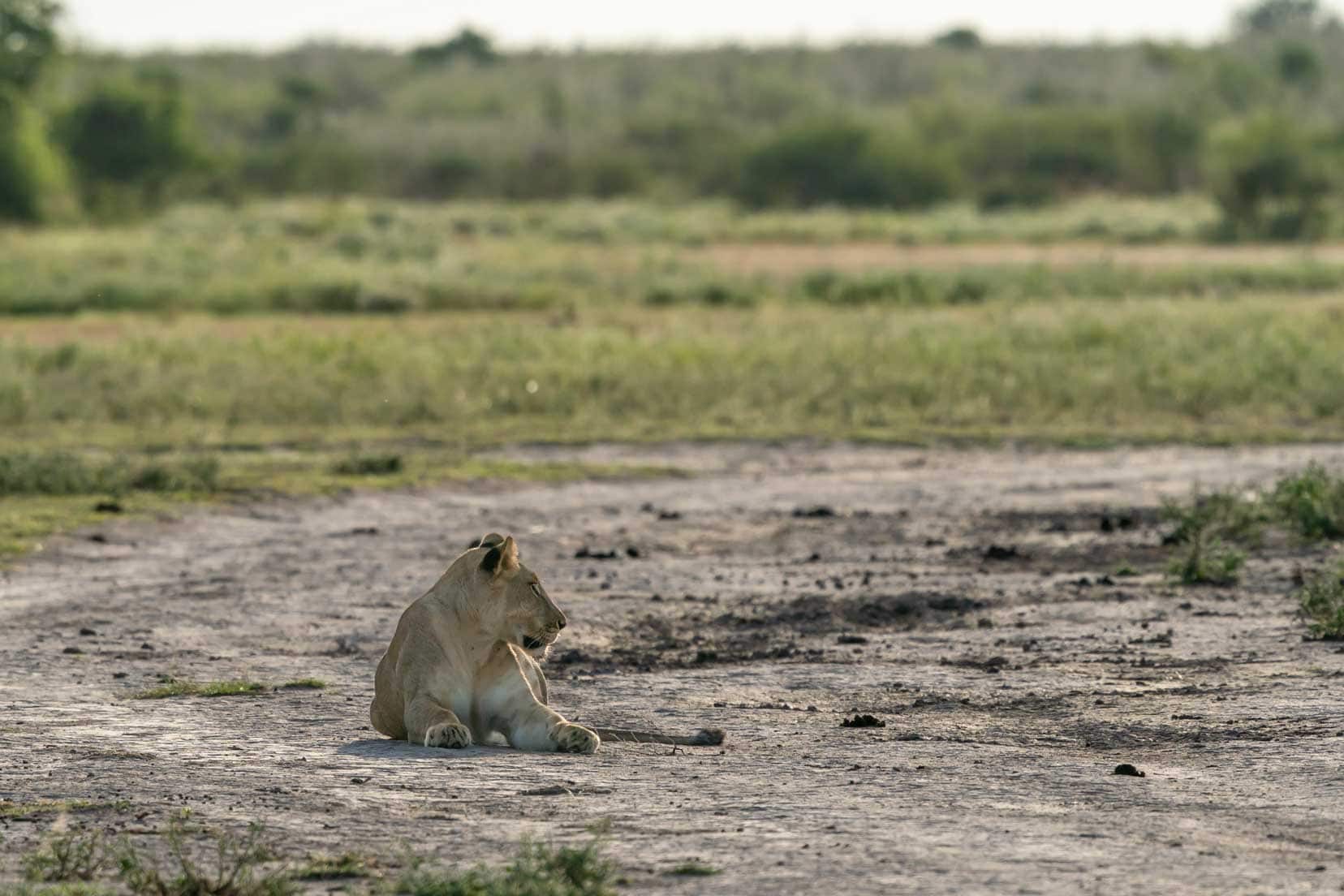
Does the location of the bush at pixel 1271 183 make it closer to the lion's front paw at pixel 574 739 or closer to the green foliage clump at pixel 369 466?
the green foliage clump at pixel 369 466

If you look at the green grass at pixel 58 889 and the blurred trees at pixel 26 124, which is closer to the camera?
the green grass at pixel 58 889

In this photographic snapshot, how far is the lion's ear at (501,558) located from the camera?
7.75 m

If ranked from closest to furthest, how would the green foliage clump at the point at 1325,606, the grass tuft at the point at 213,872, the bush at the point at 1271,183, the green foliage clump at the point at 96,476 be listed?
the grass tuft at the point at 213,872, the green foliage clump at the point at 1325,606, the green foliage clump at the point at 96,476, the bush at the point at 1271,183

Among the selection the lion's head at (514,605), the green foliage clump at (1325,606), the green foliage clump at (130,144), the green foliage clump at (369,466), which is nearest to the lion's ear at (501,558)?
the lion's head at (514,605)

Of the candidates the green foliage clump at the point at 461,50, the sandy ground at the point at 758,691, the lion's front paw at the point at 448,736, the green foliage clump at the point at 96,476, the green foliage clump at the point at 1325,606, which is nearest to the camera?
the sandy ground at the point at 758,691

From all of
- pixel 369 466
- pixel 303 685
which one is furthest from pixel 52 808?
pixel 369 466

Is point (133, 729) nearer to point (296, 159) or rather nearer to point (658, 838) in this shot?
point (658, 838)

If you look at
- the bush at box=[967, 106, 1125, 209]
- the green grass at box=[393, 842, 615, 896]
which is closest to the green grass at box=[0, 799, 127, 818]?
the green grass at box=[393, 842, 615, 896]

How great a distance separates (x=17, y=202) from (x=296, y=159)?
69.1 ft

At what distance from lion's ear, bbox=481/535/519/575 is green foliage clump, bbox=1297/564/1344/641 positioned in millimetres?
4890

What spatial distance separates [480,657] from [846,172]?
61.9 meters

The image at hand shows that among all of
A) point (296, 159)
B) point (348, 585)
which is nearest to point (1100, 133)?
point (296, 159)

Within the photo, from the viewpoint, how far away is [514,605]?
7809mm

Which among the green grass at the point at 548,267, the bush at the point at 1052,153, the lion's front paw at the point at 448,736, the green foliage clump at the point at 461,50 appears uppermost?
the green foliage clump at the point at 461,50
